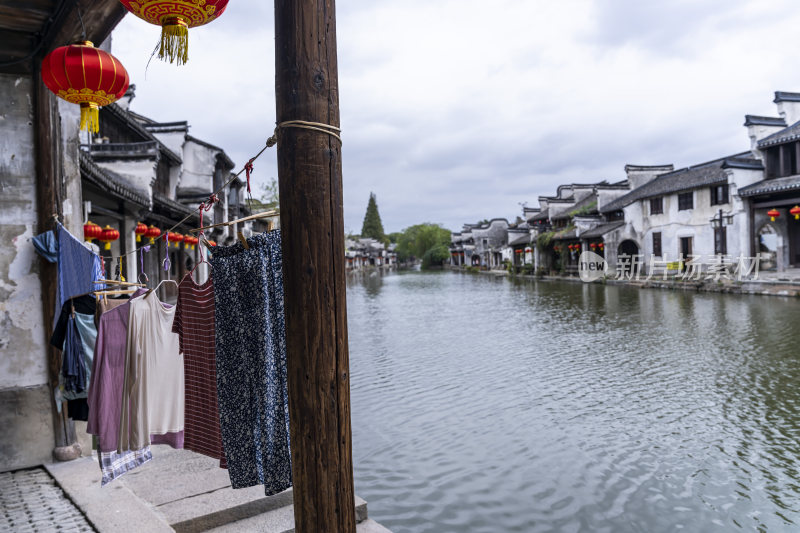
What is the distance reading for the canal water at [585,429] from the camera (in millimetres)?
4770

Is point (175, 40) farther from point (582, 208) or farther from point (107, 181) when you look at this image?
point (582, 208)

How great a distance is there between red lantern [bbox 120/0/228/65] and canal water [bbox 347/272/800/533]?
4.20 m

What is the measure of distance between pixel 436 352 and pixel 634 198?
75.2 feet

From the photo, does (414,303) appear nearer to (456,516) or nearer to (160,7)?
(456,516)

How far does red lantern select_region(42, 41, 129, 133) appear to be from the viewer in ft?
12.8

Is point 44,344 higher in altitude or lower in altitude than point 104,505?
higher

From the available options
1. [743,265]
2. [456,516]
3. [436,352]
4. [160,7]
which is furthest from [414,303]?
[160,7]

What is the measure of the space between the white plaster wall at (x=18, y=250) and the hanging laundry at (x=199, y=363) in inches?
81.2

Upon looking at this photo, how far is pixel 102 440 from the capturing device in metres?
3.62

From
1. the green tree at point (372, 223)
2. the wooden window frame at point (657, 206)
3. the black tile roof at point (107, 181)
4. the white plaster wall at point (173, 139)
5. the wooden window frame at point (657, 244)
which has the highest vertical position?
the green tree at point (372, 223)

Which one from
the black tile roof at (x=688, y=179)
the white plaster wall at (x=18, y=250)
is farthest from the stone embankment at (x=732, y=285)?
the white plaster wall at (x=18, y=250)

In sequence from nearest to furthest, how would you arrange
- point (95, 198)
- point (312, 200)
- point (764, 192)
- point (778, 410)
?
point (312, 200) < point (778, 410) < point (95, 198) < point (764, 192)

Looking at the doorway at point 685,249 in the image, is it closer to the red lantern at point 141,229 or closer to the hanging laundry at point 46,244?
the red lantern at point 141,229

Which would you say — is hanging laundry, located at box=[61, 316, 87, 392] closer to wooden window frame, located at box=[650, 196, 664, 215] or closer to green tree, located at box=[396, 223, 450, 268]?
wooden window frame, located at box=[650, 196, 664, 215]
